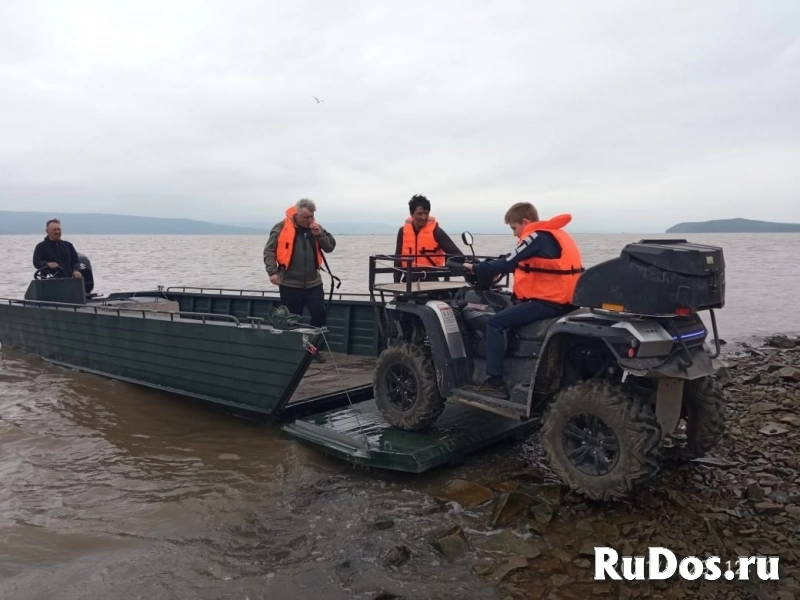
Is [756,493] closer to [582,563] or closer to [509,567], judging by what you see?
[582,563]

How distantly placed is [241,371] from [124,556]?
224cm

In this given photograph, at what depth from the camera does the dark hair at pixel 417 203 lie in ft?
20.2

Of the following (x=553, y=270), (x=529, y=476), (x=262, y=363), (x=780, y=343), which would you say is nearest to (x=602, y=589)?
(x=529, y=476)

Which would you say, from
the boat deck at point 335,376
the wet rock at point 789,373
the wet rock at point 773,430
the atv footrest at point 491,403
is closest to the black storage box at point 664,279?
the atv footrest at point 491,403

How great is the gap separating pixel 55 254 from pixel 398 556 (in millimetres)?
7293

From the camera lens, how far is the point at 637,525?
348cm

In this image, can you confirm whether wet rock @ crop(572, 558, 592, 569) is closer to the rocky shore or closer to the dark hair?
the rocky shore

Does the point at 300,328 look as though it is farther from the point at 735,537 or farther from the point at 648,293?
the point at 735,537

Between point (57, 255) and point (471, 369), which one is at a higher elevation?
point (57, 255)

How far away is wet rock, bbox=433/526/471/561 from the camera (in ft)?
11.3

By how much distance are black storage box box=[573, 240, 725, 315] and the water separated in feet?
5.47

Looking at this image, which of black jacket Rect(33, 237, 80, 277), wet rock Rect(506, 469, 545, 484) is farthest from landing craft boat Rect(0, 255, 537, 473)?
wet rock Rect(506, 469, 545, 484)

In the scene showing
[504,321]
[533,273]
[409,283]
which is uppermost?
[533,273]

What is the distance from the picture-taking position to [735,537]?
3340mm
